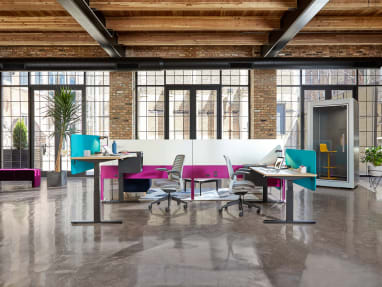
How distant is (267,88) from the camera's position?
7.88 meters

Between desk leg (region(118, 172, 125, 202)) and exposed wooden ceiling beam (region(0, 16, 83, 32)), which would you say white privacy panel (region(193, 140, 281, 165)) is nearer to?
desk leg (region(118, 172, 125, 202))

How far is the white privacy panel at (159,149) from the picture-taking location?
5562mm

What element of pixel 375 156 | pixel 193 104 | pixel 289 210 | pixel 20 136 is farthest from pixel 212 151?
pixel 20 136

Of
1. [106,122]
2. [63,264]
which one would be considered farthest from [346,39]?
[63,264]

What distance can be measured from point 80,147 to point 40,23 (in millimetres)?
3395

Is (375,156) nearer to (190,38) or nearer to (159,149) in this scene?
(159,149)

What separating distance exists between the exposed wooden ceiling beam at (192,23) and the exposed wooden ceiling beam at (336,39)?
140 centimetres

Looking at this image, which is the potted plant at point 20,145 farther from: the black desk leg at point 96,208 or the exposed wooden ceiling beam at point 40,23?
the black desk leg at point 96,208

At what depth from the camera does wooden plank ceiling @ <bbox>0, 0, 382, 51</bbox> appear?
463 centimetres

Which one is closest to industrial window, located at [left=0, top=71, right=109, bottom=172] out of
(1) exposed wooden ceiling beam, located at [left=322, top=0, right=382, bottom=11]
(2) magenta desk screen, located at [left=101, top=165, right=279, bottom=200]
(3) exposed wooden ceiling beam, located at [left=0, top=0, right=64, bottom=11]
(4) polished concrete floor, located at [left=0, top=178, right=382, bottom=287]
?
(2) magenta desk screen, located at [left=101, top=165, right=279, bottom=200]

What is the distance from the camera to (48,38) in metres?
Answer: 6.65

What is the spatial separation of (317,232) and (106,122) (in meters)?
6.73

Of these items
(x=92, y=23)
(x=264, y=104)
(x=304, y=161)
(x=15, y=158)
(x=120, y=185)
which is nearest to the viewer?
(x=304, y=161)

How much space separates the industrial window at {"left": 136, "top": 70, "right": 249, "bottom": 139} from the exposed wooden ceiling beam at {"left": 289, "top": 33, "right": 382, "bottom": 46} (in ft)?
6.77
